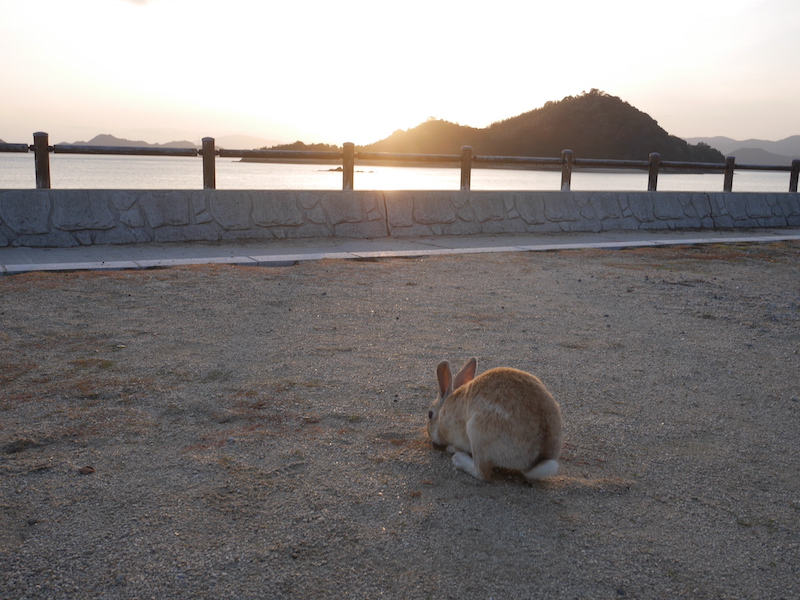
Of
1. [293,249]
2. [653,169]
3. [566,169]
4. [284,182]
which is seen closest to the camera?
[293,249]

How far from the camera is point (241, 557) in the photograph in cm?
228

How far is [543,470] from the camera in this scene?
2.75 metres

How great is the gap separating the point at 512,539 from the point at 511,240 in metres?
9.14

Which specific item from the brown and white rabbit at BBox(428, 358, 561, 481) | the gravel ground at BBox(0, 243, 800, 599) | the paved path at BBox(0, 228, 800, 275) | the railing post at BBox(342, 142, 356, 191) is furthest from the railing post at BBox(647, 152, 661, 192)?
the brown and white rabbit at BBox(428, 358, 561, 481)

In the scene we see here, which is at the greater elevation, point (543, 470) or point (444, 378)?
point (444, 378)

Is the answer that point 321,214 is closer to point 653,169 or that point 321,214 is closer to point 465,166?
point 465,166

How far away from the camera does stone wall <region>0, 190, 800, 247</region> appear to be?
8891 mm

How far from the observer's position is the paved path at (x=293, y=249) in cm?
770

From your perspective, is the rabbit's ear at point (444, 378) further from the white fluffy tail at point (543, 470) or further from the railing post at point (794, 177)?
the railing post at point (794, 177)

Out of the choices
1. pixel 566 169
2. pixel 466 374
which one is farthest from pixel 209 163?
pixel 466 374

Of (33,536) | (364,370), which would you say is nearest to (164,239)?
(364,370)

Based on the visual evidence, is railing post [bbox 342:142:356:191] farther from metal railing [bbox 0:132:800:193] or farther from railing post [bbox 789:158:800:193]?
railing post [bbox 789:158:800:193]

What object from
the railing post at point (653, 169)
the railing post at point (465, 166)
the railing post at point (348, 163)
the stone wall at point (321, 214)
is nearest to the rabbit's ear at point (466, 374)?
the stone wall at point (321, 214)

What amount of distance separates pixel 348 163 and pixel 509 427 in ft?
29.7
